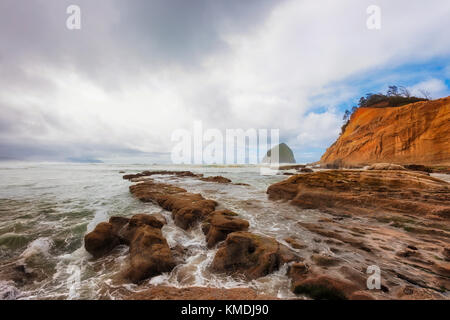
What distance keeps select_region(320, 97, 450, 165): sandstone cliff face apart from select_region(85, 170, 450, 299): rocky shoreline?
2645 centimetres

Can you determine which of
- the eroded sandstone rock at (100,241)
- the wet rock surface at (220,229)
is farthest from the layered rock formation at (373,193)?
the eroded sandstone rock at (100,241)

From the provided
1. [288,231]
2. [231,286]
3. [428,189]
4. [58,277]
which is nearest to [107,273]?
[58,277]

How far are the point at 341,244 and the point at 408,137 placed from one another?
34.4m

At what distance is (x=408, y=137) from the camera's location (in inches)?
1045

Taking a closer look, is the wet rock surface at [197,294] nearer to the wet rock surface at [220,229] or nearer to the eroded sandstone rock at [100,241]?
the wet rock surface at [220,229]

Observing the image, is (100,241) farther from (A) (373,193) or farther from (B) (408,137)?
(B) (408,137)

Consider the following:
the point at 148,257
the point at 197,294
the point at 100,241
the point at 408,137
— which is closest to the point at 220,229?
the point at 148,257

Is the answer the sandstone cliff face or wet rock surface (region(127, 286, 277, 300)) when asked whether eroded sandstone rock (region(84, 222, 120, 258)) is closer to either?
wet rock surface (region(127, 286, 277, 300))

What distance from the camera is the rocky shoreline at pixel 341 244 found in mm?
3162

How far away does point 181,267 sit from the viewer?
13.9 feet

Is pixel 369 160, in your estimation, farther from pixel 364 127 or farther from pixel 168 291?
pixel 168 291

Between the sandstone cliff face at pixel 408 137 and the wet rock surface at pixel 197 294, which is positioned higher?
the sandstone cliff face at pixel 408 137

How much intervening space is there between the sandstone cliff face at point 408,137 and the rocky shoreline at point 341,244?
26.5 m

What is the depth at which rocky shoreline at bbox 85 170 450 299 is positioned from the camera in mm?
3162
